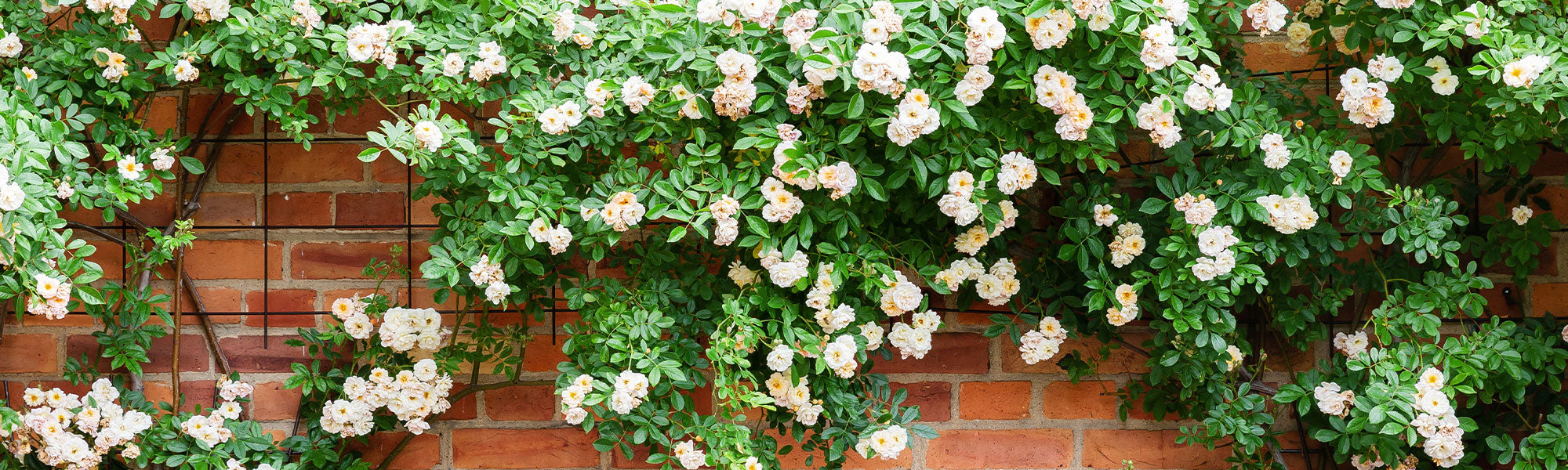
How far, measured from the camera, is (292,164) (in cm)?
152

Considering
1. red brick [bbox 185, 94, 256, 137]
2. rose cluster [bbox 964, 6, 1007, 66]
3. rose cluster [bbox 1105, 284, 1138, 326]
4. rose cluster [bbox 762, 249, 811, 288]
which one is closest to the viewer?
rose cluster [bbox 964, 6, 1007, 66]

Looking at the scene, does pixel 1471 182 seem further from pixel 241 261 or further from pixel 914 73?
pixel 241 261

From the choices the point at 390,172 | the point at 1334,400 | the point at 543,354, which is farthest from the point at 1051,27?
the point at 390,172

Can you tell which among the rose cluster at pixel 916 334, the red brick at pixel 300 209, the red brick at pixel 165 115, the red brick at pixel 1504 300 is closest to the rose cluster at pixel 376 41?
the red brick at pixel 300 209

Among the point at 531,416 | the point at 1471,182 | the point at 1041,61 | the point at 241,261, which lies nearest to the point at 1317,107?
the point at 1471,182

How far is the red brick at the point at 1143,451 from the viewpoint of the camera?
5.16 feet

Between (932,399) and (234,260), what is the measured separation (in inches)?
46.4

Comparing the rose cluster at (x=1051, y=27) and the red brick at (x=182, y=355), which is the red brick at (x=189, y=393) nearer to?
the red brick at (x=182, y=355)

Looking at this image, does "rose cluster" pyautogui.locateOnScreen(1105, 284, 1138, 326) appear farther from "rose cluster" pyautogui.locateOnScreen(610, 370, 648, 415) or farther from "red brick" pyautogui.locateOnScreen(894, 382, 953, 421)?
"rose cluster" pyautogui.locateOnScreen(610, 370, 648, 415)

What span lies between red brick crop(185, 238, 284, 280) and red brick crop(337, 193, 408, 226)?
0.41ft

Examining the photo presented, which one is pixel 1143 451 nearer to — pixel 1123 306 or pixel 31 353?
pixel 1123 306

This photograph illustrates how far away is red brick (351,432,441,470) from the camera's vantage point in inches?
61.0

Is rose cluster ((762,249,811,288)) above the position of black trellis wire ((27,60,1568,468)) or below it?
above

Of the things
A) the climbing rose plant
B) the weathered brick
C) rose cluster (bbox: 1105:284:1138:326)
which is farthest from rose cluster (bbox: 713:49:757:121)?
the weathered brick
